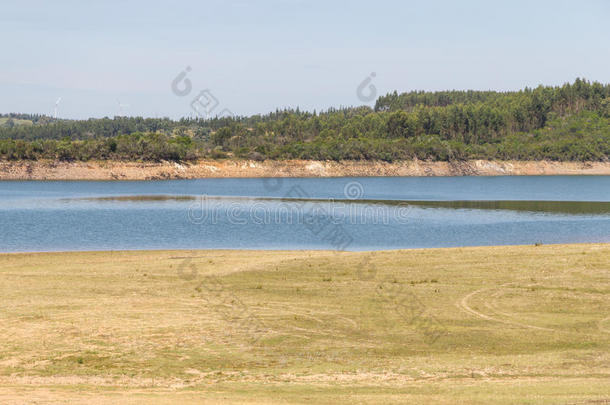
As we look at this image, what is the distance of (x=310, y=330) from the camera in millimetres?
23031

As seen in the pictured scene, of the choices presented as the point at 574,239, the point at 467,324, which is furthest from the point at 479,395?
the point at 574,239

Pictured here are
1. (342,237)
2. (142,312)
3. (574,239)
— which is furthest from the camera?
(342,237)

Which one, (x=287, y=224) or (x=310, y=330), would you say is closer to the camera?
(x=310, y=330)

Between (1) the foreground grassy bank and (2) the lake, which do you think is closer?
(1) the foreground grassy bank

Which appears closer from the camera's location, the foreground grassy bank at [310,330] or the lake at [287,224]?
the foreground grassy bank at [310,330]

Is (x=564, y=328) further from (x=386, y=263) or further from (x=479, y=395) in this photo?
(x=386, y=263)

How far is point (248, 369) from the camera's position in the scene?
1880 cm

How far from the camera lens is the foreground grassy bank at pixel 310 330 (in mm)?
16719

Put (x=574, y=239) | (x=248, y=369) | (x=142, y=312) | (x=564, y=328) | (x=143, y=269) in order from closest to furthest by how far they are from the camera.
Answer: (x=248, y=369) < (x=564, y=328) < (x=142, y=312) < (x=143, y=269) < (x=574, y=239)

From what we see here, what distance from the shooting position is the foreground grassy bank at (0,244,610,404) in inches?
658

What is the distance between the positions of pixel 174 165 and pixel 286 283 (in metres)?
154

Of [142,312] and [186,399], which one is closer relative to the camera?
[186,399]

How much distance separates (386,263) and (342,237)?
18550mm

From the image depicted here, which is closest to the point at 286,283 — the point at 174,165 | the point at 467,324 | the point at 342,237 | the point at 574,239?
the point at 467,324
